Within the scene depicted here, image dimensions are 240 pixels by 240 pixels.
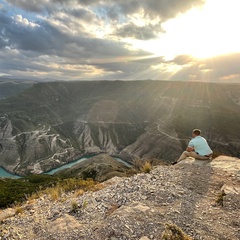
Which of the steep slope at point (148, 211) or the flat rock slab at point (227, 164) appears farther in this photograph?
the flat rock slab at point (227, 164)

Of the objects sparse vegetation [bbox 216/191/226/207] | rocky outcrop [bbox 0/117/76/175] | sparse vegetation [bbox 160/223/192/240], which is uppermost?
sparse vegetation [bbox 160/223/192/240]

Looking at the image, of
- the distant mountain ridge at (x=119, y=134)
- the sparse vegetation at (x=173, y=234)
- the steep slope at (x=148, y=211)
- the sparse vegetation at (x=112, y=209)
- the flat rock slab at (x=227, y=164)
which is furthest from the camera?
the distant mountain ridge at (x=119, y=134)

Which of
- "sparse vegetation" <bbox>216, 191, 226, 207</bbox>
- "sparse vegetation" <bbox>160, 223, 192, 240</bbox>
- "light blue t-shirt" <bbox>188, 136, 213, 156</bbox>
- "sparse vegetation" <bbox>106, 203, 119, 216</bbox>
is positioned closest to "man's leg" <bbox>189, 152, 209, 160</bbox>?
"light blue t-shirt" <bbox>188, 136, 213, 156</bbox>

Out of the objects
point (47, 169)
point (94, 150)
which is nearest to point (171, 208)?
point (47, 169)

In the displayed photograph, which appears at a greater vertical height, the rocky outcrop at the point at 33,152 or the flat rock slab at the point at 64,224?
the flat rock slab at the point at 64,224

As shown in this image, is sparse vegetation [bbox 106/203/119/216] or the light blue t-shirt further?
the light blue t-shirt

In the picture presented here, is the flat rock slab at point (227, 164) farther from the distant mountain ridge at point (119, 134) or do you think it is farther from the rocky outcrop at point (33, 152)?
the rocky outcrop at point (33, 152)

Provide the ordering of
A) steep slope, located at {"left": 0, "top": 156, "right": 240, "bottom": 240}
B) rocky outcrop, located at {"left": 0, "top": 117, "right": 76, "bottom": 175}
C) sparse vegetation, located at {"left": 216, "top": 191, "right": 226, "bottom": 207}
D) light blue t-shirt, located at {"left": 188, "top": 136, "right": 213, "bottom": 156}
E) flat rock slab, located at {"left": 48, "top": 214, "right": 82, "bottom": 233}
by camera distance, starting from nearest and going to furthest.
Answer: steep slope, located at {"left": 0, "top": 156, "right": 240, "bottom": 240}
flat rock slab, located at {"left": 48, "top": 214, "right": 82, "bottom": 233}
sparse vegetation, located at {"left": 216, "top": 191, "right": 226, "bottom": 207}
light blue t-shirt, located at {"left": 188, "top": 136, "right": 213, "bottom": 156}
rocky outcrop, located at {"left": 0, "top": 117, "right": 76, "bottom": 175}

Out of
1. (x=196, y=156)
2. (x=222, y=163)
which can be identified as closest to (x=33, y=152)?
(x=196, y=156)

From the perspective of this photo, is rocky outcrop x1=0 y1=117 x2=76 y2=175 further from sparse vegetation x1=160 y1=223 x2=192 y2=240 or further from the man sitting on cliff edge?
sparse vegetation x1=160 y1=223 x2=192 y2=240

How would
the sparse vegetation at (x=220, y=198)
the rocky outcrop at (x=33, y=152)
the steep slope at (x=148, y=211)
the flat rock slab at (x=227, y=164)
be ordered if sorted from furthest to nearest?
1. the rocky outcrop at (x=33, y=152)
2. the flat rock slab at (x=227, y=164)
3. the sparse vegetation at (x=220, y=198)
4. the steep slope at (x=148, y=211)

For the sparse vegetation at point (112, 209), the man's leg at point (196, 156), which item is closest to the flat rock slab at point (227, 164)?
the man's leg at point (196, 156)
